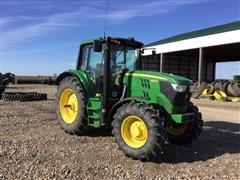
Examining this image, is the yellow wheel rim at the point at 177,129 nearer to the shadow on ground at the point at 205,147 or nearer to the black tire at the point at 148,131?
the shadow on ground at the point at 205,147

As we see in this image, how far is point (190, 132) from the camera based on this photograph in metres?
7.83

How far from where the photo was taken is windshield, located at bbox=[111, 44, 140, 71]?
8227mm

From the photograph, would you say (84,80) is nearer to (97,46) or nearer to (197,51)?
(97,46)

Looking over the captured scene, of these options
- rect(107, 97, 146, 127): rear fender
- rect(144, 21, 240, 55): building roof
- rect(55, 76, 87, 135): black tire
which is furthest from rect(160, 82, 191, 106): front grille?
rect(144, 21, 240, 55): building roof

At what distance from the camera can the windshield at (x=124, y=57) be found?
8227mm

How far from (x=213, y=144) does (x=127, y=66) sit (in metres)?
2.65

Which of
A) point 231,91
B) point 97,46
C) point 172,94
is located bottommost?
point 231,91

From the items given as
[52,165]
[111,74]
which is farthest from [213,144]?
[52,165]

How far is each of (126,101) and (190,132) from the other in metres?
1.59

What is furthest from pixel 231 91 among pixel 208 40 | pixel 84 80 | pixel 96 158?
pixel 96 158

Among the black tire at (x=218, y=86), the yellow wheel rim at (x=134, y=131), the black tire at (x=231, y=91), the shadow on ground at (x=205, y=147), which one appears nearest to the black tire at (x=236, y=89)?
the black tire at (x=231, y=91)

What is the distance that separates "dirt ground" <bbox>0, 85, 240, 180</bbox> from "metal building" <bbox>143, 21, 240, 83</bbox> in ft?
64.2

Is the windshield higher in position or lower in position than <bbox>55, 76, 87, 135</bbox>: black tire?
higher

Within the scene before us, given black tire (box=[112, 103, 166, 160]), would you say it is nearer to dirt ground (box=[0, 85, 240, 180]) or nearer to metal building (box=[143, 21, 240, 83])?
dirt ground (box=[0, 85, 240, 180])
